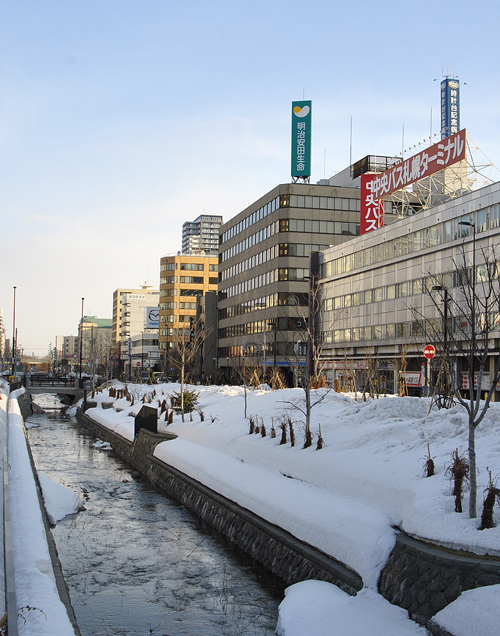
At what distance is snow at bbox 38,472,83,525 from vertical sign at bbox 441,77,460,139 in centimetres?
5866

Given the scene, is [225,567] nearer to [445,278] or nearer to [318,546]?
[318,546]

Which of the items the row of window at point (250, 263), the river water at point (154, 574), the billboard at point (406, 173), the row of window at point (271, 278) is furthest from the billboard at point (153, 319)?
the river water at point (154, 574)

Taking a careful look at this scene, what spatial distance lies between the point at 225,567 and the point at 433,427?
20.6 feet

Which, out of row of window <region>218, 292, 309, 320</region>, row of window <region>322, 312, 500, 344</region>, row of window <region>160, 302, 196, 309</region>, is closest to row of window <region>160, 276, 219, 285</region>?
row of window <region>160, 302, 196, 309</region>

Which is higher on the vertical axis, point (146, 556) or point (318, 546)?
point (318, 546)

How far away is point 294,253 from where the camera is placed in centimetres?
7912

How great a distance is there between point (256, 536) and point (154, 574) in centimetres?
260

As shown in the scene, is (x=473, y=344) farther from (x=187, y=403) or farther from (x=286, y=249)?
(x=286, y=249)

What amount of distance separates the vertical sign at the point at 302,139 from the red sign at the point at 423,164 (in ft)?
87.3

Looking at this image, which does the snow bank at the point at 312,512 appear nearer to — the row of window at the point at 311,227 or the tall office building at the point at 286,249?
the tall office building at the point at 286,249

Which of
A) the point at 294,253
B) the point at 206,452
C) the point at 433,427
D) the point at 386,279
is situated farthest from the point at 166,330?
the point at 433,427

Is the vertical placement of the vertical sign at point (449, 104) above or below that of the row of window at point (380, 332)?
above

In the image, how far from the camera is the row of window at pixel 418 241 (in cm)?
4303

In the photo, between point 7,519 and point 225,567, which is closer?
point 7,519
